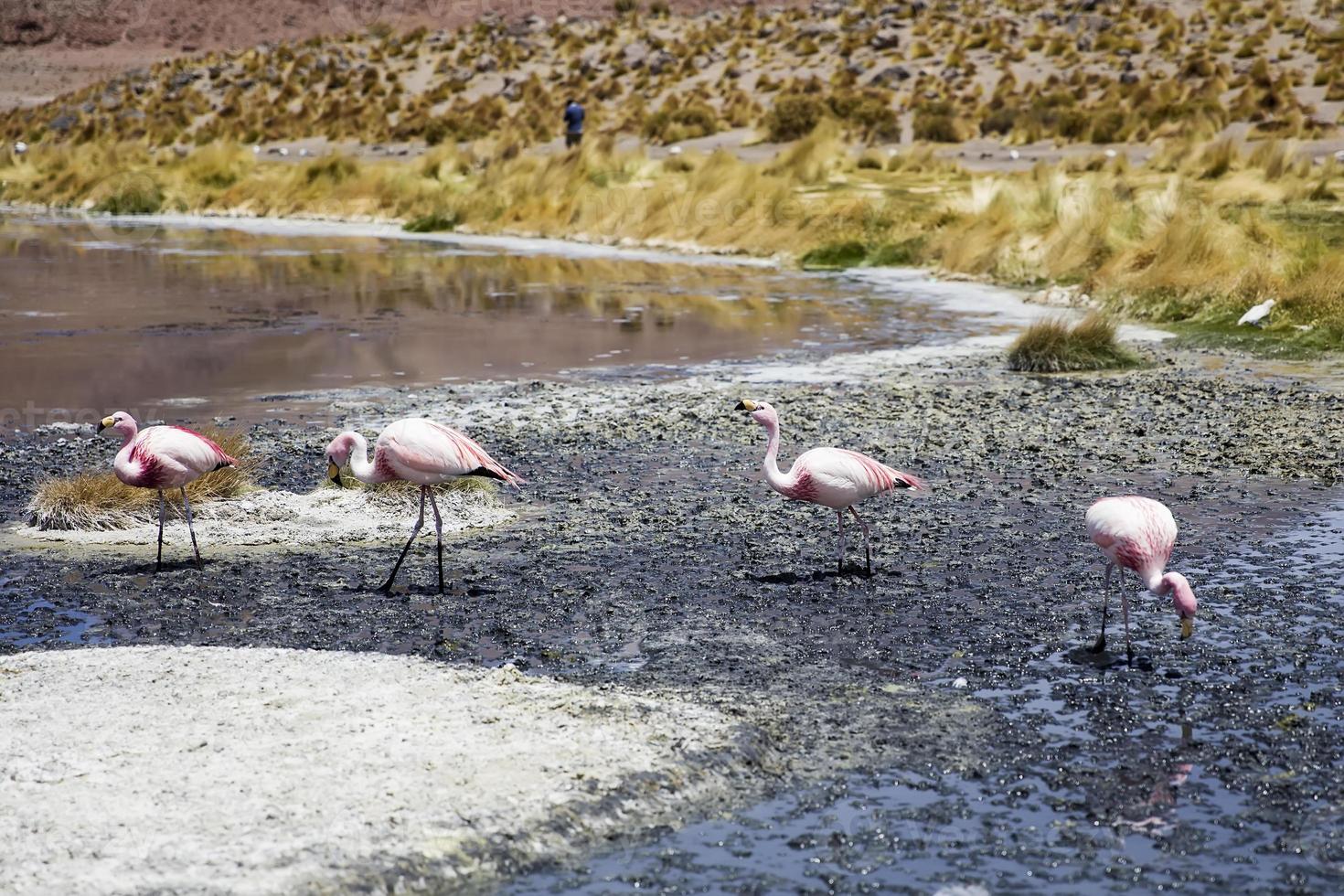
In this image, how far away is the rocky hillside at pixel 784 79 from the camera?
148ft

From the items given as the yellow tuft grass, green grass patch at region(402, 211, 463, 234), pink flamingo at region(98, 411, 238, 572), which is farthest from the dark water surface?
pink flamingo at region(98, 411, 238, 572)

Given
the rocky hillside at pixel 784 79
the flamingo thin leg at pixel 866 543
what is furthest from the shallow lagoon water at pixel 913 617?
the rocky hillside at pixel 784 79

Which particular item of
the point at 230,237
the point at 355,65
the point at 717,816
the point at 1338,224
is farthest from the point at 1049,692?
the point at 355,65

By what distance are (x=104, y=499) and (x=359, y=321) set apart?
10.8m

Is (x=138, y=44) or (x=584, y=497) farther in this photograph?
(x=138, y=44)

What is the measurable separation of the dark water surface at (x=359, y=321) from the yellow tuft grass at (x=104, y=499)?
145 inches

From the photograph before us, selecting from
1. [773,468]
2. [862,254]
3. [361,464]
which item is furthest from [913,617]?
[862,254]

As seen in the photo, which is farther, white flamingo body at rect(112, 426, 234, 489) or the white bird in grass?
the white bird in grass

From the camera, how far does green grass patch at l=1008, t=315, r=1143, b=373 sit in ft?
50.2

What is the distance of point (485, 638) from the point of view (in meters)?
7.68

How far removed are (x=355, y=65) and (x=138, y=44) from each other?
43657mm

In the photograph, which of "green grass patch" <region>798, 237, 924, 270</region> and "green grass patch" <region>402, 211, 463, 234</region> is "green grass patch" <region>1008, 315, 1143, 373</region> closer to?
"green grass patch" <region>798, 237, 924, 270</region>

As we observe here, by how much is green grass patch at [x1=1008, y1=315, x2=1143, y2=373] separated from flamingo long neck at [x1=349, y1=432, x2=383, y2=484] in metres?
8.06

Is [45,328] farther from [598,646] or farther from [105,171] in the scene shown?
[105,171]
